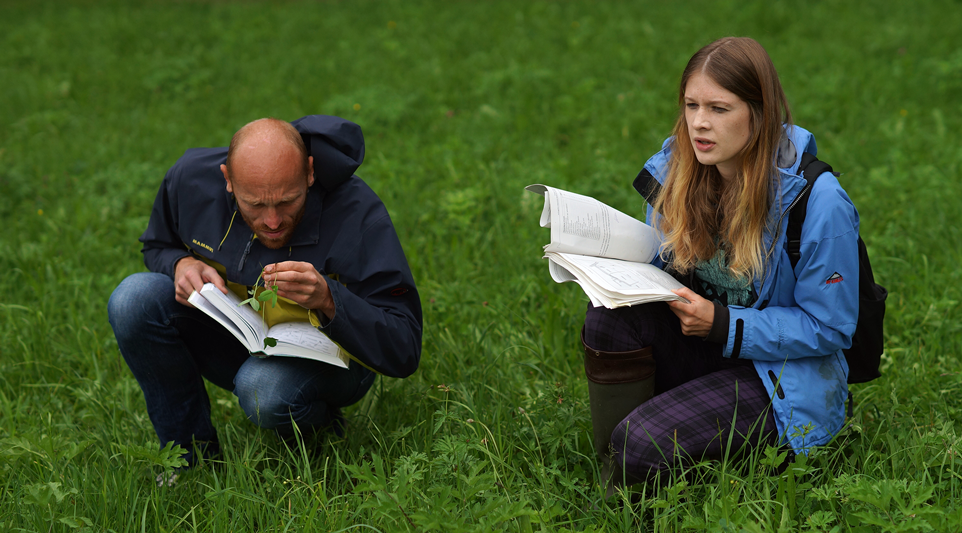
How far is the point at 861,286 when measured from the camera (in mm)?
2219

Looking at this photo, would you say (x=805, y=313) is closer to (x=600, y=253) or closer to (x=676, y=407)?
(x=676, y=407)

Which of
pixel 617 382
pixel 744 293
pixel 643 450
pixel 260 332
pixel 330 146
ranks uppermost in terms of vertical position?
pixel 330 146

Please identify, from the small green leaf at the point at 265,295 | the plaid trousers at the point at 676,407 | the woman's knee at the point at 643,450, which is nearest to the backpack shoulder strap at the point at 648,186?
the plaid trousers at the point at 676,407

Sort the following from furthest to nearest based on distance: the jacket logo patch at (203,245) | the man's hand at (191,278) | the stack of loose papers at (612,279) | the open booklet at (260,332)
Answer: the jacket logo patch at (203,245) < the man's hand at (191,278) < the open booklet at (260,332) < the stack of loose papers at (612,279)

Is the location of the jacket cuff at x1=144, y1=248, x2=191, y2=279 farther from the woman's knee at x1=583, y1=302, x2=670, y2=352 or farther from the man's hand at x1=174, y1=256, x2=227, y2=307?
the woman's knee at x1=583, y1=302, x2=670, y2=352

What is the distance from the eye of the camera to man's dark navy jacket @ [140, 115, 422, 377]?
248cm

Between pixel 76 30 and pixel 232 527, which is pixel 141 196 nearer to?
pixel 232 527

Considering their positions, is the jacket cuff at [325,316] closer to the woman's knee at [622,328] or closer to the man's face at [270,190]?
the man's face at [270,190]

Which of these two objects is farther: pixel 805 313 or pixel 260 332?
pixel 260 332

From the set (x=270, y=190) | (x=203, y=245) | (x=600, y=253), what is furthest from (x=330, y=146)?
(x=600, y=253)

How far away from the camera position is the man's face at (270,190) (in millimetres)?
2342

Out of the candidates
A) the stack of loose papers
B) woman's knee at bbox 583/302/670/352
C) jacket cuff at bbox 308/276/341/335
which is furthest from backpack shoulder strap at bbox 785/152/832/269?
jacket cuff at bbox 308/276/341/335

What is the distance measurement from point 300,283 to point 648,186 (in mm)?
1199

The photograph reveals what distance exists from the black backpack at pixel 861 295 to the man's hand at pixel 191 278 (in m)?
1.77
